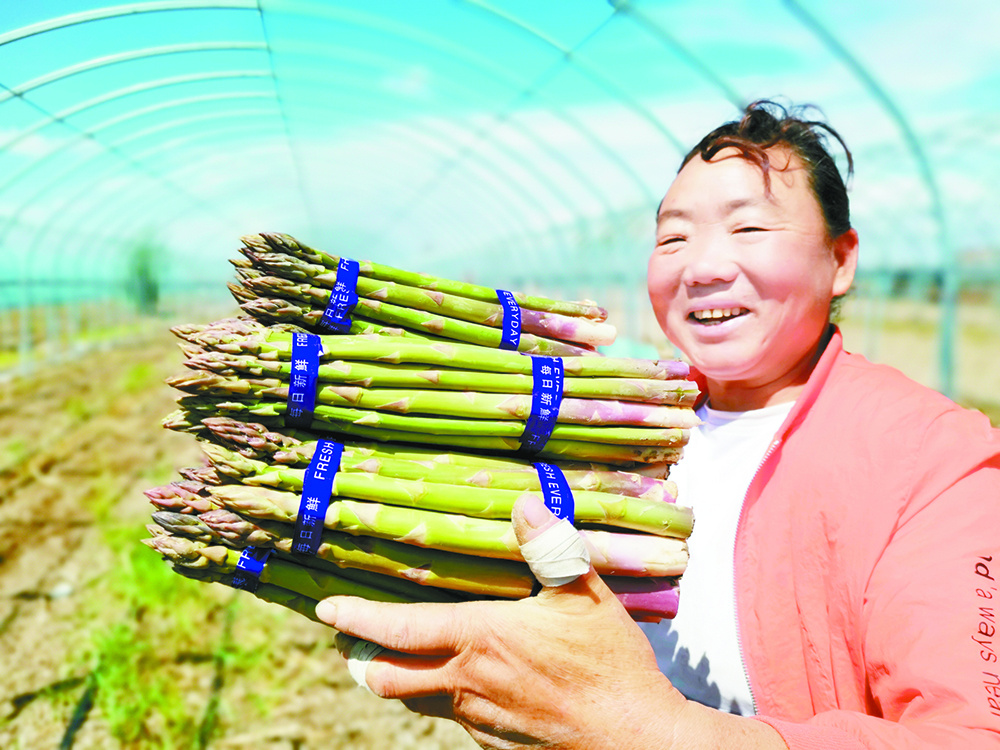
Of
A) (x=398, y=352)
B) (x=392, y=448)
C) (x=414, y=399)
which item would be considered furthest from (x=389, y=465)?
(x=398, y=352)

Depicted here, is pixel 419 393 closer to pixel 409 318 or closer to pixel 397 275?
pixel 409 318

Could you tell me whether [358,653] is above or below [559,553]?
below

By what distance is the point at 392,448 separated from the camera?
1.77 meters

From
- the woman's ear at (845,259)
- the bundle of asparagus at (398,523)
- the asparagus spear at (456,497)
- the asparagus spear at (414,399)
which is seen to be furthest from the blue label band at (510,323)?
the woman's ear at (845,259)

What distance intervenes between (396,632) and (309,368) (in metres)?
0.70

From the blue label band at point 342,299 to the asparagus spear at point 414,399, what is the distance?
22 cm

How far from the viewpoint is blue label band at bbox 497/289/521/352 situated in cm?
193

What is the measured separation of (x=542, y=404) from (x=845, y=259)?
1229mm

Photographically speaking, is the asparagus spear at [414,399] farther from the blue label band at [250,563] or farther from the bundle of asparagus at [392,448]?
the blue label band at [250,563]

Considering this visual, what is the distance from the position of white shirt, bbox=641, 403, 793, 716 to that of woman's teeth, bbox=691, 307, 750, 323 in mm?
374

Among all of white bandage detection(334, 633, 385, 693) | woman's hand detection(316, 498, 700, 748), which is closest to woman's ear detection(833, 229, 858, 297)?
woman's hand detection(316, 498, 700, 748)

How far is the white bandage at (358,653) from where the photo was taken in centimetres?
166

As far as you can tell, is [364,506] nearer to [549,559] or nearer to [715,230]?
[549,559]

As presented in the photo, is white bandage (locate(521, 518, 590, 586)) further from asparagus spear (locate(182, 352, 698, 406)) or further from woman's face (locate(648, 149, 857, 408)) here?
woman's face (locate(648, 149, 857, 408))
